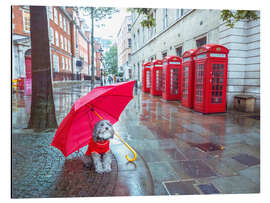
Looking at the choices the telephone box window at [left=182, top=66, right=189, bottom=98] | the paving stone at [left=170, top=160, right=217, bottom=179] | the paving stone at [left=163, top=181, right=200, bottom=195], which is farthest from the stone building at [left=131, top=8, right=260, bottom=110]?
the paving stone at [left=163, top=181, right=200, bottom=195]

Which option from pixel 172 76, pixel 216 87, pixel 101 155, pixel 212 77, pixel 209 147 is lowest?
pixel 209 147

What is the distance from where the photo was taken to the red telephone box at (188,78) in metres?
8.45

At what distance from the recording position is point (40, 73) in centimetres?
496

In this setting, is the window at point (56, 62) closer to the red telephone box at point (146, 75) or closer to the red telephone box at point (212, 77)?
the red telephone box at point (146, 75)

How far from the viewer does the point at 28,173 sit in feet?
9.20

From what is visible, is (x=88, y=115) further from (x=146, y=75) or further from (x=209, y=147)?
(x=146, y=75)

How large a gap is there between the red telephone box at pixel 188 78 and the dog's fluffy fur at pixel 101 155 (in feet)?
22.0

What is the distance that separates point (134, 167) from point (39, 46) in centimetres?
410

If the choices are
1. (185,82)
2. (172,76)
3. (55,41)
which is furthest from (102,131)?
(55,41)

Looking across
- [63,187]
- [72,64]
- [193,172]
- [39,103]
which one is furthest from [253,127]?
[72,64]

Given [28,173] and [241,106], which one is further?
[241,106]

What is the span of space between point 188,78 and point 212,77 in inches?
53.7

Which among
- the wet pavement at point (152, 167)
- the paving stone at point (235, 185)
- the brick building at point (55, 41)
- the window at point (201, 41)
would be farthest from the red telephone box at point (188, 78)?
the paving stone at point (235, 185)

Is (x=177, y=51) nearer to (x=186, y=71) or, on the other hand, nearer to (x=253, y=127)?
(x=186, y=71)
